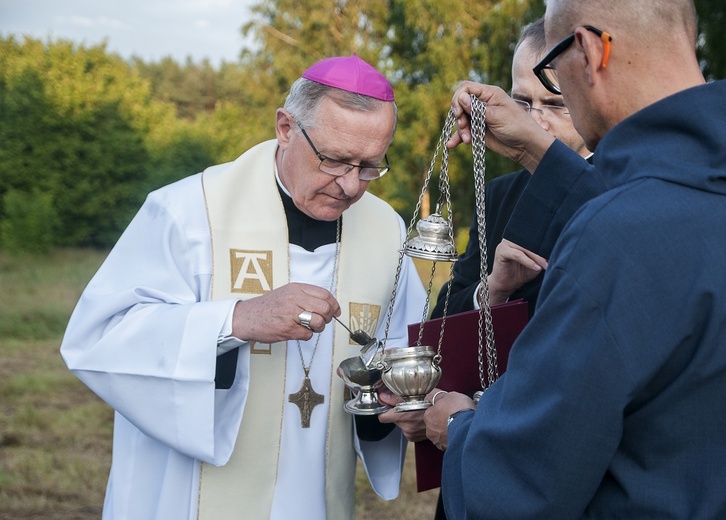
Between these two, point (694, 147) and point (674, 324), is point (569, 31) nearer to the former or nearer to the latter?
point (694, 147)

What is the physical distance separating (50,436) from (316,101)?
5590 mm

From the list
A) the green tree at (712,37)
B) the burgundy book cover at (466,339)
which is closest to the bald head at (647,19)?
the burgundy book cover at (466,339)

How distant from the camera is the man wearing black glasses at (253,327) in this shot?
2586 millimetres

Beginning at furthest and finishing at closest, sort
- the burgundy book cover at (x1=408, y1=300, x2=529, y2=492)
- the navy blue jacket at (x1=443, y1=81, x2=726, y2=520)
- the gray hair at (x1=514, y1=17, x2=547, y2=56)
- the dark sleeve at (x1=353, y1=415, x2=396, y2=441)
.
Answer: the dark sleeve at (x1=353, y1=415, x2=396, y2=441) < the gray hair at (x1=514, y1=17, x2=547, y2=56) < the burgundy book cover at (x1=408, y1=300, x2=529, y2=492) < the navy blue jacket at (x1=443, y1=81, x2=726, y2=520)

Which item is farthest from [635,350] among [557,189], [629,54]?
[557,189]

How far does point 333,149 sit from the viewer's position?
2.75 metres

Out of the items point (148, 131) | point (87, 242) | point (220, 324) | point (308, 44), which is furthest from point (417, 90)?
point (220, 324)

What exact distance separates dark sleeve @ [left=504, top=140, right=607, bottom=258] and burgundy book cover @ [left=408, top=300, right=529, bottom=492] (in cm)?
38

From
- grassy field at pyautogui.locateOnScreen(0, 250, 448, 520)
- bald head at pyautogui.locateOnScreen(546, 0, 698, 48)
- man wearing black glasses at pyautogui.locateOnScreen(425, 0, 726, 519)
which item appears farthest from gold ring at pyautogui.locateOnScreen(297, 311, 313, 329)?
grassy field at pyautogui.locateOnScreen(0, 250, 448, 520)

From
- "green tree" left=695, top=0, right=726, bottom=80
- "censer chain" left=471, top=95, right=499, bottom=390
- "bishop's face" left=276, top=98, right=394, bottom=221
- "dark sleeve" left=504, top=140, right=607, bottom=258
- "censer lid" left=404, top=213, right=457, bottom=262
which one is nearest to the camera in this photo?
"dark sleeve" left=504, top=140, right=607, bottom=258

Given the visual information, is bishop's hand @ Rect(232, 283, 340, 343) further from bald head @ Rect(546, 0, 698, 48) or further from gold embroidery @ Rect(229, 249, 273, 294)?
bald head @ Rect(546, 0, 698, 48)

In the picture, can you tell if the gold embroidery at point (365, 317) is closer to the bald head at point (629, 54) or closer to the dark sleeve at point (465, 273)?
the dark sleeve at point (465, 273)

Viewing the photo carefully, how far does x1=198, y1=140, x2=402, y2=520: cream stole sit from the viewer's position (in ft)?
9.36

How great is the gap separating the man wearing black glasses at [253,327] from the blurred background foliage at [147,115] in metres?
13.7
